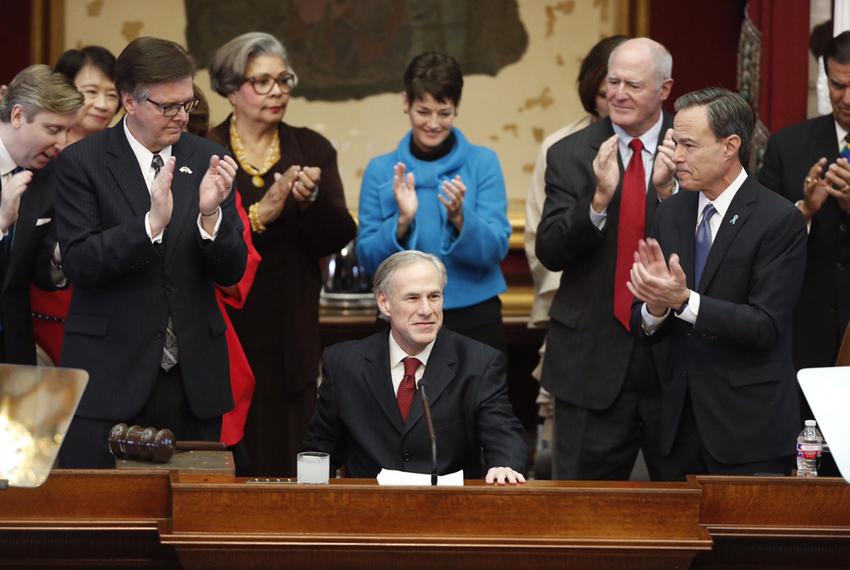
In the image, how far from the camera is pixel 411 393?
13.4 ft

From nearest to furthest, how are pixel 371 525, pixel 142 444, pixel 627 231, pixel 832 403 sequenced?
1. pixel 832 403
2. pixel 371 525
3. pixel 142 444
4. pixel 627 231

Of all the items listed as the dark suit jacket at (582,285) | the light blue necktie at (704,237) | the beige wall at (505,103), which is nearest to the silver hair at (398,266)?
the dark suit jacket at (582,285)

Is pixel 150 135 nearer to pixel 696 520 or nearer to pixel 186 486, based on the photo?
pixel 186 486

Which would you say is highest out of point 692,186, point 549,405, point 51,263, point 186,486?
point 692,186

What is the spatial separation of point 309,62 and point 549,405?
210 cm

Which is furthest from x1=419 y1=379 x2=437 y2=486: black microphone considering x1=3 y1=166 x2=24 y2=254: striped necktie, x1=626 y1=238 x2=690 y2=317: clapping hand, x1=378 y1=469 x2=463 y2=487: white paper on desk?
x1=3 y1=166 x2=24 y2=254: striped necktie

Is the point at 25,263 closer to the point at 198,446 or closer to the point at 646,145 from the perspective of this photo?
the point at 198,446

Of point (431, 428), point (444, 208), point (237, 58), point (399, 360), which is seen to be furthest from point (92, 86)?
point (431, 428)

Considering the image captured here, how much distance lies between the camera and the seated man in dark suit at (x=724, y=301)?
3.89 metres

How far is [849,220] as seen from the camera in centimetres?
478

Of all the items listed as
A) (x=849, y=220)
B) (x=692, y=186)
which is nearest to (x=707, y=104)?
(x=692, y=186)

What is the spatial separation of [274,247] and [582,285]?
1.09 m

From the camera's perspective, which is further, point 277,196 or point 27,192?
point 277,196

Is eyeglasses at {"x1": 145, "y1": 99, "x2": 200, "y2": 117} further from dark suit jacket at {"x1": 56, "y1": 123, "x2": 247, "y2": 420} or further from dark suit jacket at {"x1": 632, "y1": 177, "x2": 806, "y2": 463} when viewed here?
dark suit jacket at {"x1": 632, "y1": 177, "x2": 806, "y2": 463}
